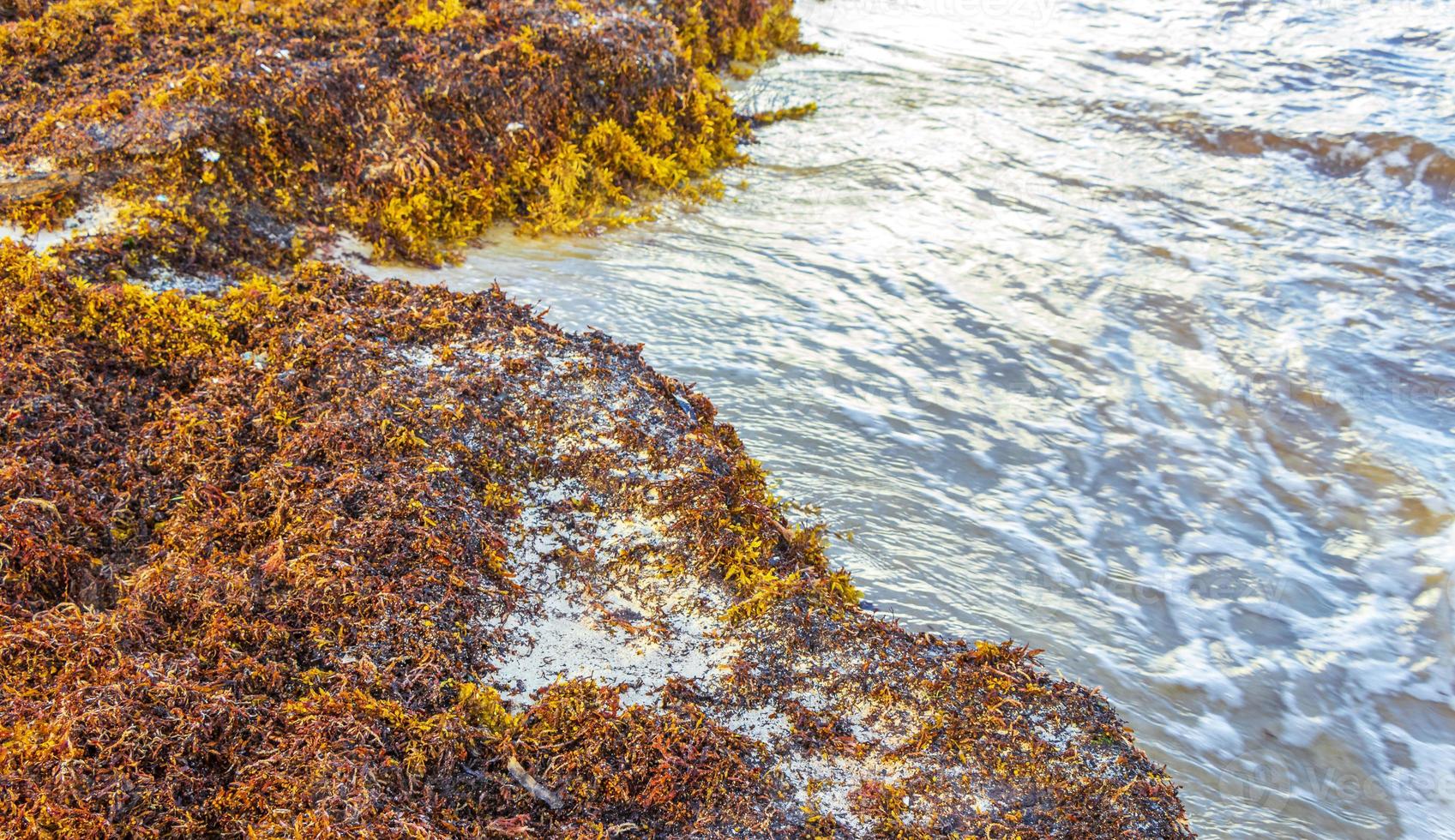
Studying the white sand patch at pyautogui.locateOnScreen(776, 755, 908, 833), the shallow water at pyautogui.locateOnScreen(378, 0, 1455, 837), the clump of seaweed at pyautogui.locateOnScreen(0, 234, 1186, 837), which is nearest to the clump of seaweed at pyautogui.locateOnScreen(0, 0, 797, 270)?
the shallow water at pyautogui.locateOnScreen(378, 0, 1455, 837)

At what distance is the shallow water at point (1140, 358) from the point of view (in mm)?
3588

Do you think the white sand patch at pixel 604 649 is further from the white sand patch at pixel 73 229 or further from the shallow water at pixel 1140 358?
the white sand patch at pixel 73 229

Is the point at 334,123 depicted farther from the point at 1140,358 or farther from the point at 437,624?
the point at 1140,358

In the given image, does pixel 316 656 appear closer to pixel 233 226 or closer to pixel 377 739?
pixel 377 739

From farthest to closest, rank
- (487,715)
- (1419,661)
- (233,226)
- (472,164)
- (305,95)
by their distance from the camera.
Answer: (472,164) → (305,95) → (233,226) → (1419,661) → (487,715)

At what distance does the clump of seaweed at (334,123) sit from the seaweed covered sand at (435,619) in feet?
→ 2.90

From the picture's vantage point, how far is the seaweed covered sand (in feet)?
8.08

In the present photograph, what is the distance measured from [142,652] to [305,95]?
4.26 metres

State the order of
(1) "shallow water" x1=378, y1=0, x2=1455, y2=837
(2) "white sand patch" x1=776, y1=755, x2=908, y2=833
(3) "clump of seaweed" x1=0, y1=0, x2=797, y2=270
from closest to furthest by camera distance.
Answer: (2) "white sand patch" x1=776, y1=755, x2=908, y2=833, (1) "shallow water" x1=378, y1=0, x2=1455, y2=837, (3) "clump of seaweed" x1=0, y1=0, x2=797, y2=270

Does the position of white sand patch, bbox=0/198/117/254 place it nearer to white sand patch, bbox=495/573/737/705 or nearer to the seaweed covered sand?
the seaweed covered sand

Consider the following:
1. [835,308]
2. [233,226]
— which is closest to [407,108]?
[233,226]

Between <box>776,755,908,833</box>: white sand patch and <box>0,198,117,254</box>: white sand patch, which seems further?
<box>0,198,117,254</box>: white sand patch

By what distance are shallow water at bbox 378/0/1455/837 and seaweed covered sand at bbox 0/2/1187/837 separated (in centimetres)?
66

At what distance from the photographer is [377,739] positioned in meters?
2.49
